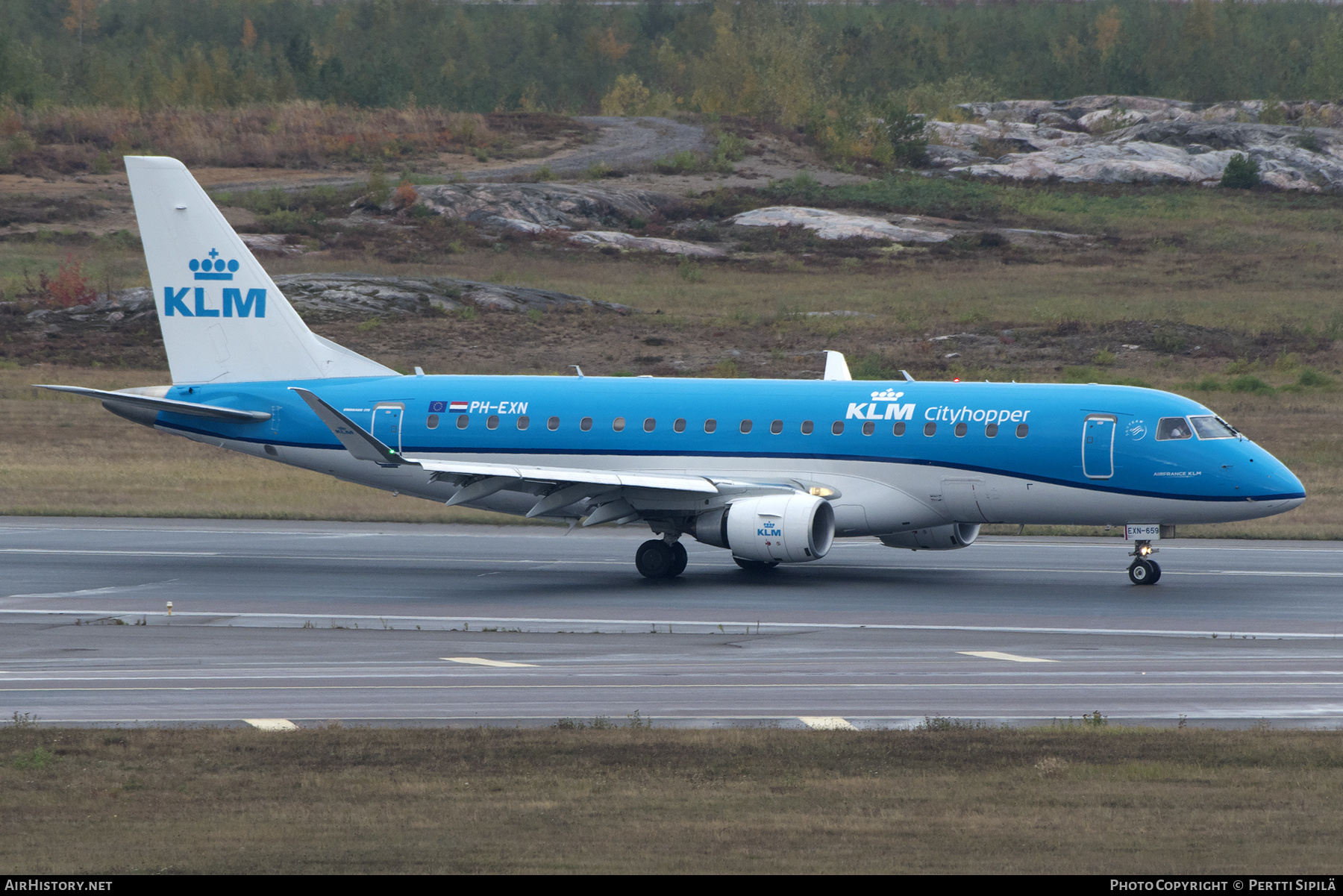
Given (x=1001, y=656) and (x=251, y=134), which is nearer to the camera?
(x=1001, y=656)

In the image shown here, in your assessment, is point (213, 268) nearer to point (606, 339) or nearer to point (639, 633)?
point (639, 633)

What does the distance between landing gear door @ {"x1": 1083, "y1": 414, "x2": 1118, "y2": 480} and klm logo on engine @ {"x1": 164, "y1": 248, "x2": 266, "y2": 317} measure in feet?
60.4

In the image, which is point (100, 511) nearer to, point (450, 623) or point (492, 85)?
point (450, 623)

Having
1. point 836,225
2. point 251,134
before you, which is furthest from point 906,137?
point 251,134

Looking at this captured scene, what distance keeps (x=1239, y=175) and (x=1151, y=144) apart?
1013cm

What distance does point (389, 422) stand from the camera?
34562 mm

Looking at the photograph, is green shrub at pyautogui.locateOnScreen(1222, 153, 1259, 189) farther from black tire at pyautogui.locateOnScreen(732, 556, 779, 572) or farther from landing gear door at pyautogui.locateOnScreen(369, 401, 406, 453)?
landing gear door at pyautogui.locateOnScreen(369, 401, 406, 453)

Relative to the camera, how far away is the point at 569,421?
110 ft

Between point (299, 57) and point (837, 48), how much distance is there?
6882 centimetres

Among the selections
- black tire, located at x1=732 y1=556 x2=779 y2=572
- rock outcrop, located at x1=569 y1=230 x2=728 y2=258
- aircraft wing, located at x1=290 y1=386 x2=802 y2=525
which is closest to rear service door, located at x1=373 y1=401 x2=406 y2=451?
aircraft wing, located at x1=290 y1=386 x2=802 y2=525

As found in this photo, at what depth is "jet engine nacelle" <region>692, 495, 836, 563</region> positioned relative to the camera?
29.8 metres

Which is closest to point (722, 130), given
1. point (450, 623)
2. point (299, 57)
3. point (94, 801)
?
point (299, 57)

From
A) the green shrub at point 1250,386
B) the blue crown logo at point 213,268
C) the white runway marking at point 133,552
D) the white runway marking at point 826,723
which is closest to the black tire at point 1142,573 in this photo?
the white runway marking at point 826,723
